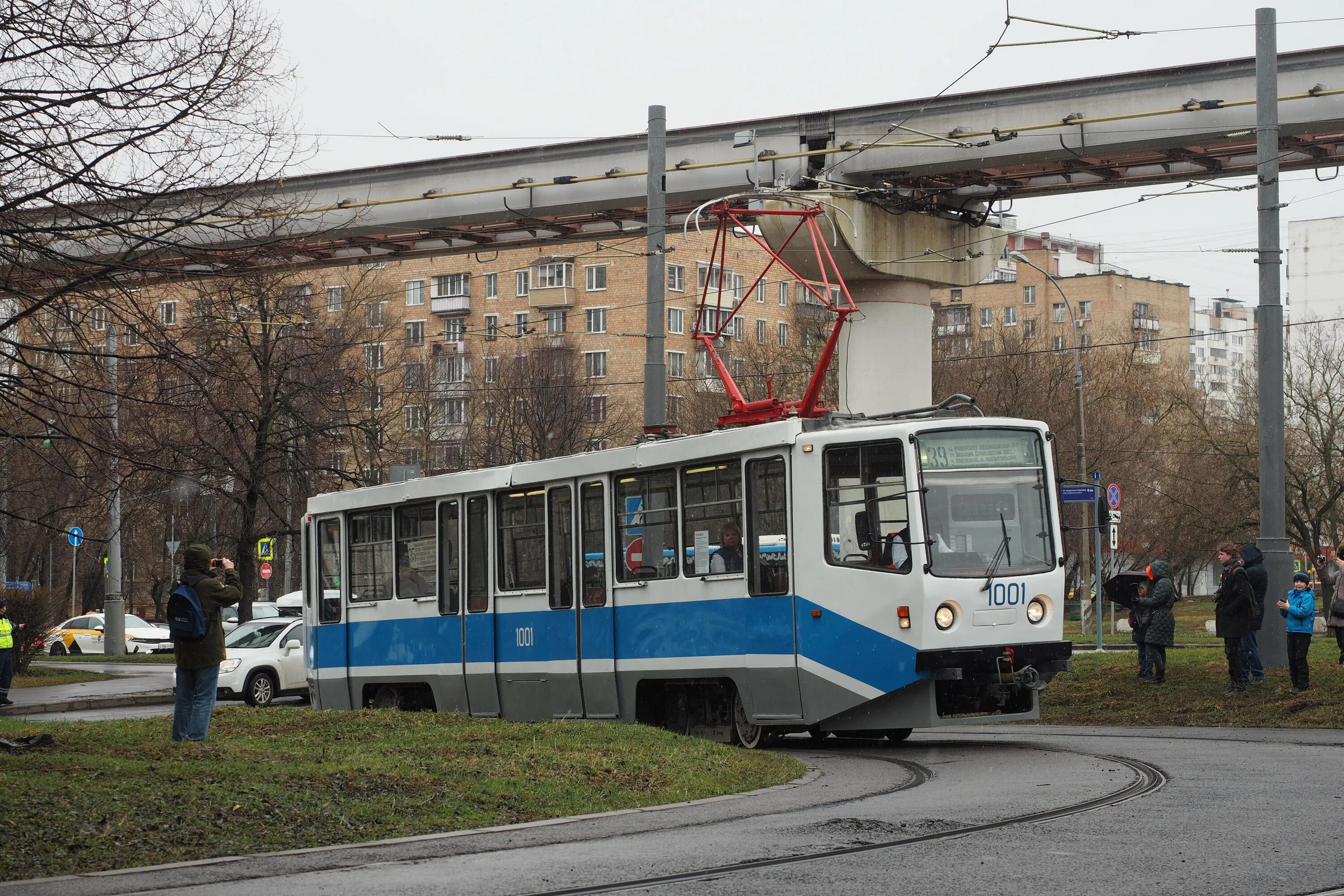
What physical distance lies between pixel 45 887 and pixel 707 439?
8.88 meters

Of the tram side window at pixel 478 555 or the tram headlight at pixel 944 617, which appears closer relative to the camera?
the tram headlight at pixel 944 617

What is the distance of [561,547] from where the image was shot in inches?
709

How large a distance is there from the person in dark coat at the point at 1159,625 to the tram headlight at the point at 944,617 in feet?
→ 20.5

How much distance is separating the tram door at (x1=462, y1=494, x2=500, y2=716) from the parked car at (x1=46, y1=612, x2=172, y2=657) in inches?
1316

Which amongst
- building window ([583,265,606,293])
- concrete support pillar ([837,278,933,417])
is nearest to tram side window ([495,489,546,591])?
concrete support pillar ([837,278,933,417])

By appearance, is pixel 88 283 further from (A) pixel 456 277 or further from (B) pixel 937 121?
(A) pixel 456 277

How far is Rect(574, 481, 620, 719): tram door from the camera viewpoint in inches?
680

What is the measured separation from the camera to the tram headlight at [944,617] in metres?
14.4

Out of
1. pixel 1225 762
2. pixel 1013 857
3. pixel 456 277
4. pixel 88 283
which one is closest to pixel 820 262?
pixel 1225 762

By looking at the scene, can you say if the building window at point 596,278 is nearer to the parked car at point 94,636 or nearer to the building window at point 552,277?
the building window at point 552,277

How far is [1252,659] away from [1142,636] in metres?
1.51

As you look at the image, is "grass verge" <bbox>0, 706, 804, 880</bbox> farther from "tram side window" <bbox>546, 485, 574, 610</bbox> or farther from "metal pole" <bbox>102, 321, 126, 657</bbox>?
"metal pole" <bbox>102, 321, 126, 657</bbox>

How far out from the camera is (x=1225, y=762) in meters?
13.3

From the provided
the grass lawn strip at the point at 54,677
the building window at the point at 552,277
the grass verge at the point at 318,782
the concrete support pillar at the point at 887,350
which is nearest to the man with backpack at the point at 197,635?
the grass verge at the point at 318,782
